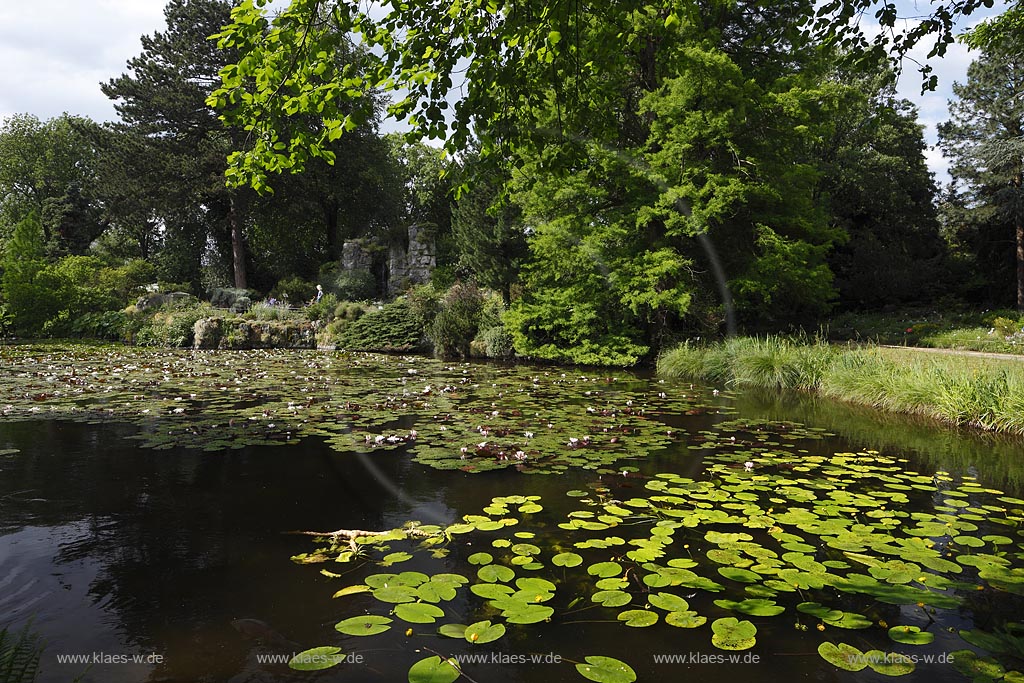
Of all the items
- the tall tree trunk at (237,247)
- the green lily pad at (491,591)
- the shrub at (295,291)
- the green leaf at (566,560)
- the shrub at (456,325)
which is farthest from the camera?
the tall tree trunk at (237,247)

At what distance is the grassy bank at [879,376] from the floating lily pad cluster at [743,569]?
337 cm

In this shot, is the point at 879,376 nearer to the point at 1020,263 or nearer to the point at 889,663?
the point at 889,663

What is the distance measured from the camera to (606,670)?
210 cm

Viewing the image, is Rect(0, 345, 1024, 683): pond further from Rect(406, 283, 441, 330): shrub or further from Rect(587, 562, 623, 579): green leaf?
Rect(406, 283, 441, 330): shrub

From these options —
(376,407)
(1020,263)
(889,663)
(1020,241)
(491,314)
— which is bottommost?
(889,663)

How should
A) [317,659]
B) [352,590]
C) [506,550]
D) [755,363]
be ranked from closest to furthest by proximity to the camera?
[317,659] → [352,590] → [506,550] → [755,363]

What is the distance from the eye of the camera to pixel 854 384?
29.2ft

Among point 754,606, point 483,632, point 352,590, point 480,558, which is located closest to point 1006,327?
point 754,606

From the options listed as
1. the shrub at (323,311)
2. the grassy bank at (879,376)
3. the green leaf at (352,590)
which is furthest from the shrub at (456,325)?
the green leaf at (352,590)

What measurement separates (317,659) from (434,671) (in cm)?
49

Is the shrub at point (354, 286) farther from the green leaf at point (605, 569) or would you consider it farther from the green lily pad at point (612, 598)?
the green lily pad at point (612, 598)

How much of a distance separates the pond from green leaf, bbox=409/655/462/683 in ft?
0.04

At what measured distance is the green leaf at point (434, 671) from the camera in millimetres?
2020

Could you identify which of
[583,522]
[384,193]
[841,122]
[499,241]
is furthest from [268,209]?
[583,522]
